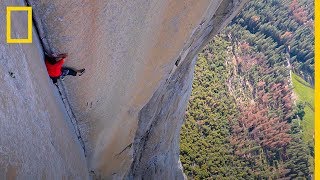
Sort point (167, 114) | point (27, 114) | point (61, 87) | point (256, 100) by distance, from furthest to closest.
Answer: point (256, 100) → point (167, 114) → point (61, 87) → point (27, 114)

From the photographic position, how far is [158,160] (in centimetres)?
1519

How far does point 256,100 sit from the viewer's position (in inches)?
1542

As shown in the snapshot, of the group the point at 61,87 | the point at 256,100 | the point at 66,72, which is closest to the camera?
the point at 66,72

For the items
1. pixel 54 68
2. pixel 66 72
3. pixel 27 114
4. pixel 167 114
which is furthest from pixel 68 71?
pixel 167 114

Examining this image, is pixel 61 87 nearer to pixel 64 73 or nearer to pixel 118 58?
pixel 64 73

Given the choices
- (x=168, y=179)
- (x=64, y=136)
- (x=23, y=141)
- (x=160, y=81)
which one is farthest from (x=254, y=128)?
(x=23, y=141)

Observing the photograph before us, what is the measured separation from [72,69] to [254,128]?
31.0 meters

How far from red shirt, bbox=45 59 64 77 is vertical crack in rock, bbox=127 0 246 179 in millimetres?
3416

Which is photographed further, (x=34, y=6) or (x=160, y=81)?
(x=160, y=81)

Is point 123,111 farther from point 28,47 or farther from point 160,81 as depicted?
point 28,47

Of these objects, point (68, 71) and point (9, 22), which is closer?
point (9, 22)

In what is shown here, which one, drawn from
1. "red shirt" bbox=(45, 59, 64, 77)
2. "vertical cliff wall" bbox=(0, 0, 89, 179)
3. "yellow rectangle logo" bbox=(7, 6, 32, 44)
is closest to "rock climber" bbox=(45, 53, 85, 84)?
"red shirt" bbox=(45, 59, 64, 77)

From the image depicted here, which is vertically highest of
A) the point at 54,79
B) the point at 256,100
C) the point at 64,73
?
the point at 64,73

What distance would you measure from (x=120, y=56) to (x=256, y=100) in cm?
3244
